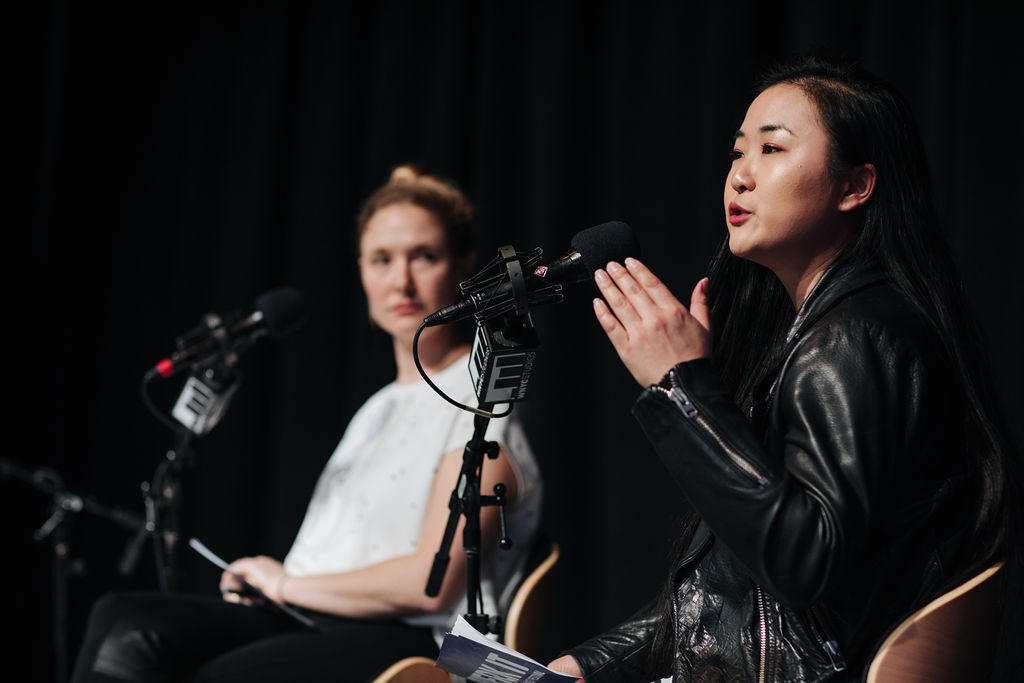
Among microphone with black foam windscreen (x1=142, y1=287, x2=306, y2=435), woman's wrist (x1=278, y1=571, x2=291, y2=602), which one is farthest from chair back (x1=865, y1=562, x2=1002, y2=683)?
microphone with black foam windscreen (x1=142, y1=287, x2=306, y2=435)

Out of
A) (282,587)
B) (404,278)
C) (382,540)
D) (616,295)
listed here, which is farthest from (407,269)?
(616,295)

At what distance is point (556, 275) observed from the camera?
1.24 meters

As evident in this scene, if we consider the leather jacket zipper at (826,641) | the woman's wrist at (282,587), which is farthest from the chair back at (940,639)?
the woman's wrist at (282,587)

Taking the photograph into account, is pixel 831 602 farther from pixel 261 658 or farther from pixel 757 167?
pixel 261 658

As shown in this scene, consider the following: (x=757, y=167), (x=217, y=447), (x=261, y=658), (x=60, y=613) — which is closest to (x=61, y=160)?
(x=217, y=447)

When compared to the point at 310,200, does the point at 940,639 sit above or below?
below

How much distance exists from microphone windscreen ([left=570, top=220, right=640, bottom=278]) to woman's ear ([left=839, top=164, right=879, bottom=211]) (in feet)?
0.89

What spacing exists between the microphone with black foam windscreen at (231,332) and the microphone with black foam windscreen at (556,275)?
1.00 meters

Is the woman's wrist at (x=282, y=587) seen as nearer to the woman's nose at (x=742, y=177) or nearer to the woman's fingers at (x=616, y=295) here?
the woman's fingers at (x=616, y=295)

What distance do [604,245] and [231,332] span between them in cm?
114

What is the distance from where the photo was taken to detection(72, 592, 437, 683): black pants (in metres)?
1.71

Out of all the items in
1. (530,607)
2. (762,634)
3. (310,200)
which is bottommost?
(530,607)

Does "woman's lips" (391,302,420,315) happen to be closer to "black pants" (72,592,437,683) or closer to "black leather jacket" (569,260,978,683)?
"black pants" (72,592,437,683)

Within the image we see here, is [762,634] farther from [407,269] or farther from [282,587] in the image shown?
[407,269]
